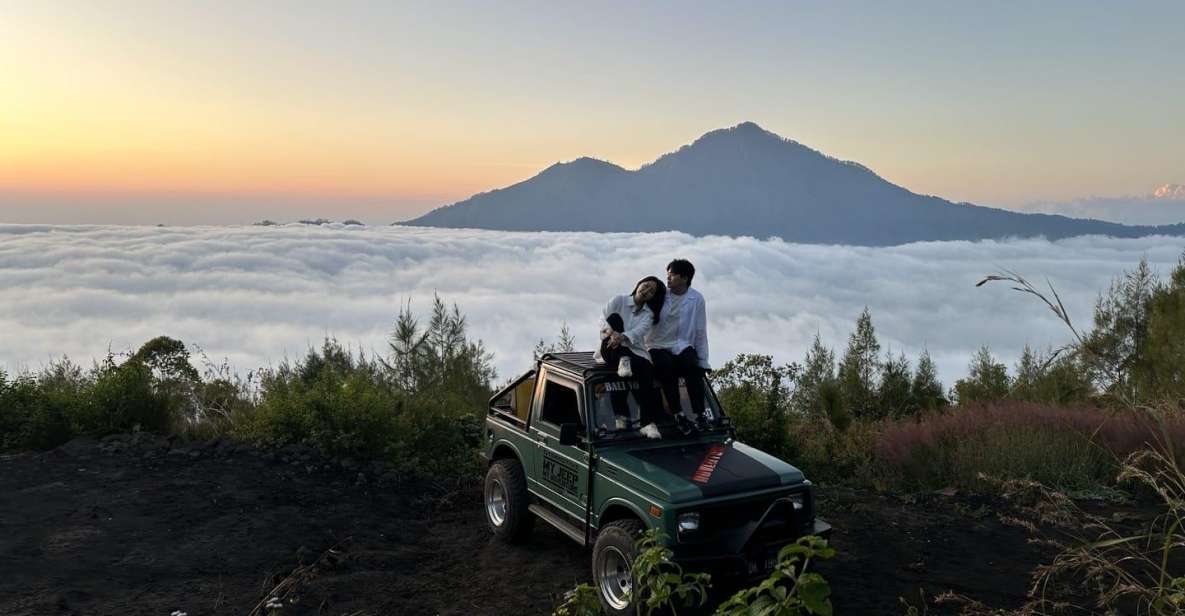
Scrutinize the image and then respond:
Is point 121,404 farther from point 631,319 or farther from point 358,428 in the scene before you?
point 631,319

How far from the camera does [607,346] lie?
6594 millimetres

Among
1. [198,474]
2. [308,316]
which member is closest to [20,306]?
[308,316]

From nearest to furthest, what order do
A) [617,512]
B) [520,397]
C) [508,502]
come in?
[617,512] < [508,502] < [520,397]

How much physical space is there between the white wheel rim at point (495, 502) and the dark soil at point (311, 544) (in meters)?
0.26

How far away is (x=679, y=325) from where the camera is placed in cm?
688

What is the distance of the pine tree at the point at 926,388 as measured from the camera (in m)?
24.6

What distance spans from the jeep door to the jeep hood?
1.34ft

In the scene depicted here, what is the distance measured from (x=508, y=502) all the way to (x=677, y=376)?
2174 millimetres

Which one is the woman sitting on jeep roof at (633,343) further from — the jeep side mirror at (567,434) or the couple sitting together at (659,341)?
the jeep side mirror at (567,434)

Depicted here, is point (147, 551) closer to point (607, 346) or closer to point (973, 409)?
point (607, 346)

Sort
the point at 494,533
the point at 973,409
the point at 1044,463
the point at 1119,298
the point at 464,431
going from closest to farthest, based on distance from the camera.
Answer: the point at 494,533 → the point at 1044,463 → the point at 464,431 → the point at 973,409 → the point at 1119,298

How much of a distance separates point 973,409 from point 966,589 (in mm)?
7199

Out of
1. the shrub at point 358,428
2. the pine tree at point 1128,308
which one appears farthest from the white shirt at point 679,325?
the pine tree at point 1128,308

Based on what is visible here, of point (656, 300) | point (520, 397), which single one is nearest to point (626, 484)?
point (656, 300)
